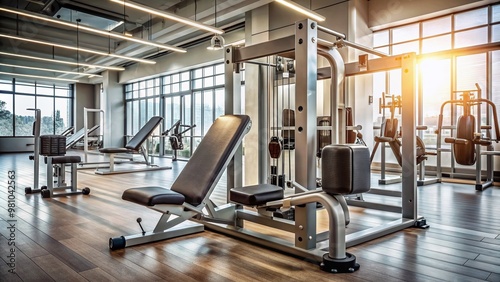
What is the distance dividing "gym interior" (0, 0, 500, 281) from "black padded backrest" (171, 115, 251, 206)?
0.4 inches

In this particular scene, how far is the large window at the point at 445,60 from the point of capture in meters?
5.81

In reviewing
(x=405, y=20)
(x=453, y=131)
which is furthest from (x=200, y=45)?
(x=453, y=131)

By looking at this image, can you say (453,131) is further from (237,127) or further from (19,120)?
(19,120)

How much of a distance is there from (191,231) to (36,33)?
701 cm

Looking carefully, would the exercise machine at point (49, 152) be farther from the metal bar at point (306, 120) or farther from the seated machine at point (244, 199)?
the metal bar at point (306, 120)

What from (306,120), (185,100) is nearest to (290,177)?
(306,120)

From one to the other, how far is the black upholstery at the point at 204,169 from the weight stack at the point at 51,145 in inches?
93.1

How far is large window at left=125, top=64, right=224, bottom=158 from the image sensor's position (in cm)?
991

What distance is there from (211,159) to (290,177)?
80.4 inches

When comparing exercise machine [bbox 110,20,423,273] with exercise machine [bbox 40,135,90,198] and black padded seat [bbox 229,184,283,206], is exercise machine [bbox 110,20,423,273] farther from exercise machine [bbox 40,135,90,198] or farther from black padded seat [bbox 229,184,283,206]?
exercise machine [bbox 40,135,90,198]

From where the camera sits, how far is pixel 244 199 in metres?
2.27

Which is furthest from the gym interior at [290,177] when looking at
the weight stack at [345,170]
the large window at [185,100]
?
the large window at [185,100]

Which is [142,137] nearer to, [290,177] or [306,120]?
[290,177]

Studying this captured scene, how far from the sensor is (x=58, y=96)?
19.1 ft
